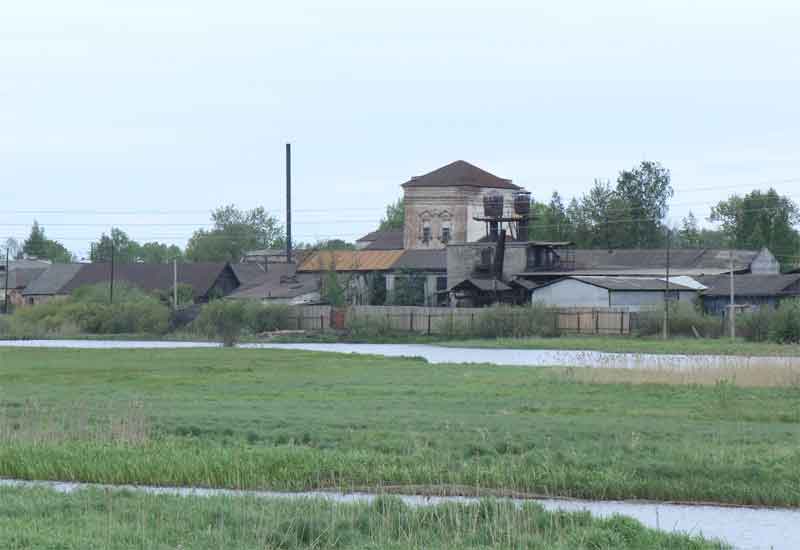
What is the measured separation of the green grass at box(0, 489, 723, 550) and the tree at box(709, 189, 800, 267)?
119335mm

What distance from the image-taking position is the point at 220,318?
93125 millimetres

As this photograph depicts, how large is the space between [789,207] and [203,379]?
105m

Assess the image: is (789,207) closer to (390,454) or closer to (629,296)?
(629,296)

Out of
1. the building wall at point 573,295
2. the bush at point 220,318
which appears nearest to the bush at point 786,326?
the building wall at point 573,295

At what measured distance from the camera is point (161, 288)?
130 meters

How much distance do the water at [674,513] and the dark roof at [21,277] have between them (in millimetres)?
132974

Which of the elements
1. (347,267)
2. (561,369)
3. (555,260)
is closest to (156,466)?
(561,369)

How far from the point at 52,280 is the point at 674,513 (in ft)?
416

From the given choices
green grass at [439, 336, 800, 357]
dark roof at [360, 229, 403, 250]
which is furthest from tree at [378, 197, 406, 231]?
green grass at [439, 336, 800, 357]

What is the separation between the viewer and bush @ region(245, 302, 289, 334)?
95812 mm

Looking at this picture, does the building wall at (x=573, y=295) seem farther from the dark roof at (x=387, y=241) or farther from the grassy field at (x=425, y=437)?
the grassy field at (x=425, y=437)

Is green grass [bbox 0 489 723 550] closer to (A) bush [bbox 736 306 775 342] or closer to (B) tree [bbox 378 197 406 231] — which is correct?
(A) bush [bbox 736 306 775 342]

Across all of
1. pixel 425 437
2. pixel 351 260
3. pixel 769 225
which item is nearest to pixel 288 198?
pixel 351 260

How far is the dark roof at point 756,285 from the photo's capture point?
9656 cm
